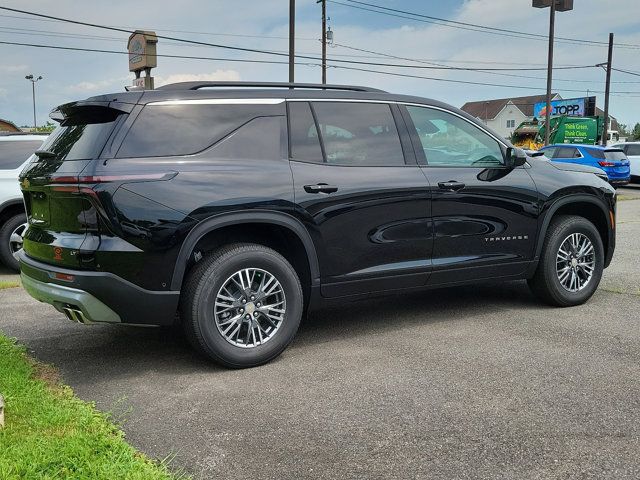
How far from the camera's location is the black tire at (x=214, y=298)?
4.12 m

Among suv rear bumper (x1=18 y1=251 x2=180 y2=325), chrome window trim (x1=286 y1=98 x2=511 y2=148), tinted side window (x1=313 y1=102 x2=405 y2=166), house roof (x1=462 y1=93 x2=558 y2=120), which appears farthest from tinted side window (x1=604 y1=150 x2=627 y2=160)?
house roof (x1=462 y1=93 x2=558 y2=120)

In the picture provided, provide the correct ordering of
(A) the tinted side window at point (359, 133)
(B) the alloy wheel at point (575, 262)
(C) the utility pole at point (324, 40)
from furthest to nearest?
(C) the utility pole at point (324, 40) < (B) the alloy wheel at point (575, 262) < (A) the tinted side window at point (359, 133)

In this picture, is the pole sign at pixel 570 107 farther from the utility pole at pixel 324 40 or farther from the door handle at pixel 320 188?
the door handle at pixel 320 188

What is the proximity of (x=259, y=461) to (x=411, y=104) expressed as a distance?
3123mm

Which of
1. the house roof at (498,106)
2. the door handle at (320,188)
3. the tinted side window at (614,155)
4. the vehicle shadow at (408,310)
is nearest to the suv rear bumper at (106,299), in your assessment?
the door handle at (320,188)

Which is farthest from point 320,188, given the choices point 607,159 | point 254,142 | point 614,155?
point 614,155

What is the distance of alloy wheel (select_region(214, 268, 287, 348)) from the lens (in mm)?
4223

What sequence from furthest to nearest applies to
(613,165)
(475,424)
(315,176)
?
(613,165), (315,176), (475,424)

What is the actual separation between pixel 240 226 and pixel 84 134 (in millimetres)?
1152

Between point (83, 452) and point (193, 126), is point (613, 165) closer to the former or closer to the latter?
point (193, 126)

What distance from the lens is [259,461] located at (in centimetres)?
304

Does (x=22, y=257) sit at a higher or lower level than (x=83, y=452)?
higher

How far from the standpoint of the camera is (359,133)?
16.1 feet

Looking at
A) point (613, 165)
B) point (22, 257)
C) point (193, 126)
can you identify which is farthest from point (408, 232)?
point (613, 165)
